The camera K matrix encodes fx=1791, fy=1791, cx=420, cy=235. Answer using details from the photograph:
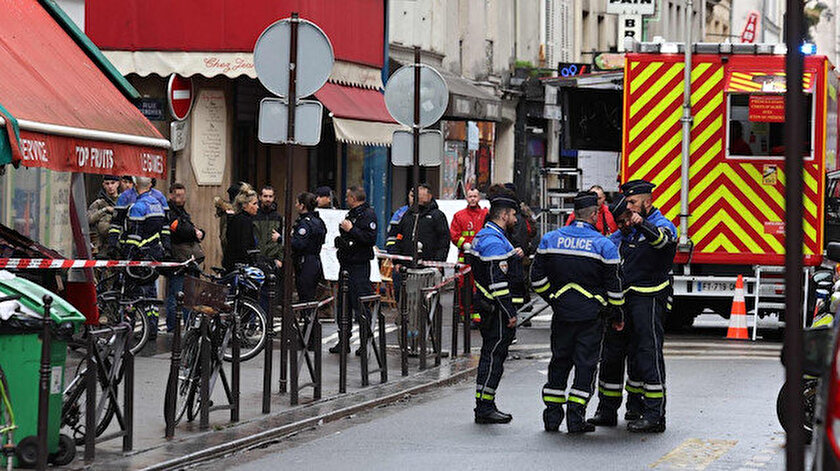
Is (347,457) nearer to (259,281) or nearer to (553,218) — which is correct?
(259,281)

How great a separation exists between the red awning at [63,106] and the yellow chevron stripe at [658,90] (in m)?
6.83

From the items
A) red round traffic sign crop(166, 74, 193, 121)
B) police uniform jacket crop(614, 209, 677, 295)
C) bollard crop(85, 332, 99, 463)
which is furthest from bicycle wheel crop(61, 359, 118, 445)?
red round traffic sign crop(166, 74, 193, 121)

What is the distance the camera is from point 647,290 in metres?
13.0

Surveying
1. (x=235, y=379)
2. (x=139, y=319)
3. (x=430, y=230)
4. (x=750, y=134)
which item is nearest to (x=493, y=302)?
(x=235, y=379)

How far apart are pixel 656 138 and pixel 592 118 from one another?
2.20 m

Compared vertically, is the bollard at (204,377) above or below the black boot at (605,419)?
above

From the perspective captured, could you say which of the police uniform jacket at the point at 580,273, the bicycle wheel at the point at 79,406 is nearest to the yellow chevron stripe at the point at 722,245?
the police uniform jacket at the point at 580,273

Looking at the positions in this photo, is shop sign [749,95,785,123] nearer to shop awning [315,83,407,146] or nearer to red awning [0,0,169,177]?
shop awning [315,83,407,146]

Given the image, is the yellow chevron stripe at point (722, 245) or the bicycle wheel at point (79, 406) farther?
the yellow chevron stripe at point (722, 245)

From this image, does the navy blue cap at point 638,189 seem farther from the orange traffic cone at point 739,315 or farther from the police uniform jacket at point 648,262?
the orange traffic cone at point 739,315

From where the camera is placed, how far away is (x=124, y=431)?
11164 mm

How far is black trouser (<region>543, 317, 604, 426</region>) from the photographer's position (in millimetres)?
12586

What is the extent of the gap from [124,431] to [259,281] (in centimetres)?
725

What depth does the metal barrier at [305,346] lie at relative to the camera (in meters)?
14.0
